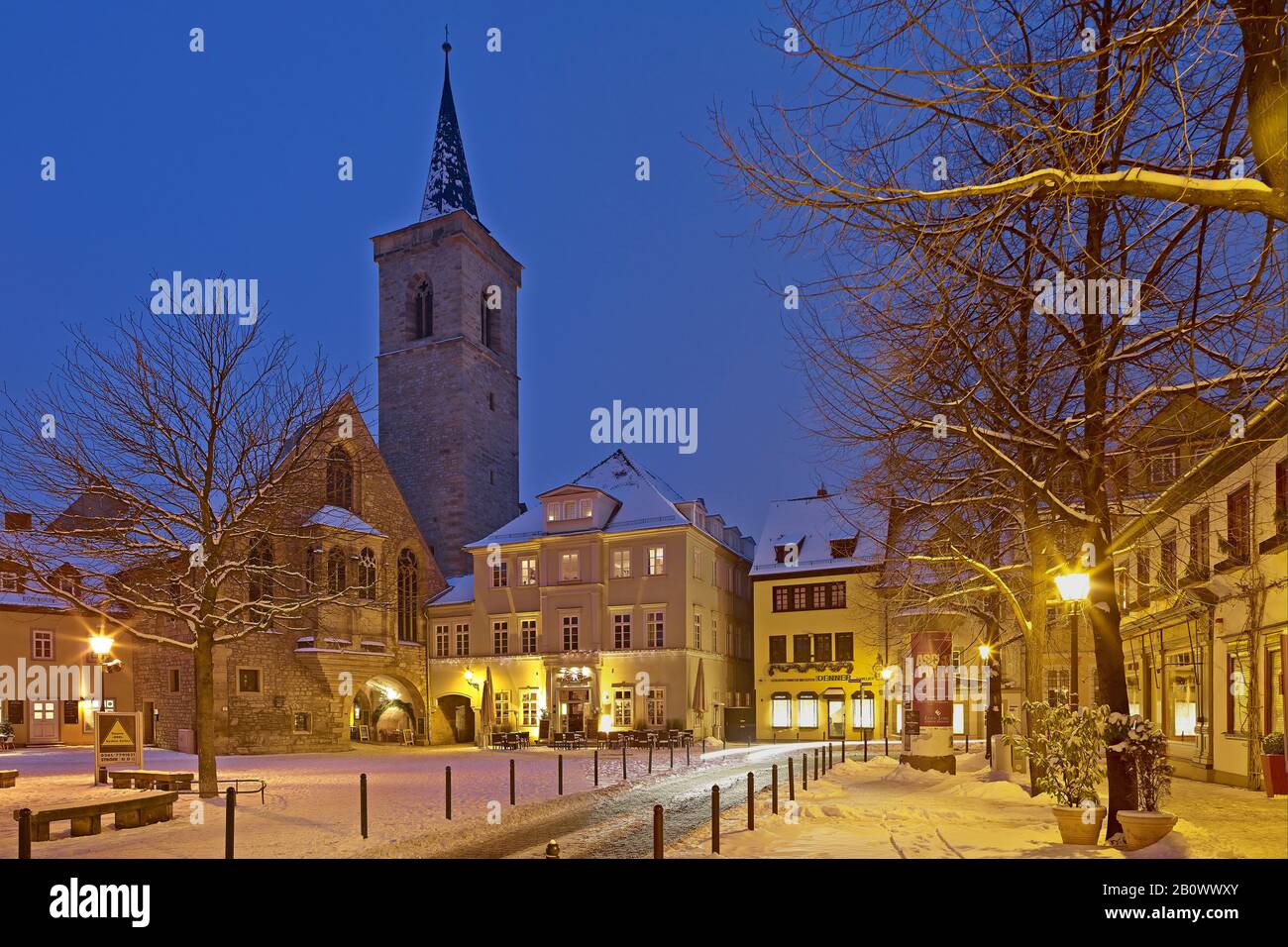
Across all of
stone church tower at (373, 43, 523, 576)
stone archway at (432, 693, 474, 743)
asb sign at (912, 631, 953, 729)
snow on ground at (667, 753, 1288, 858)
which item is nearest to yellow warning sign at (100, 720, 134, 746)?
snow on ground at (667, 753, 1288, 858)

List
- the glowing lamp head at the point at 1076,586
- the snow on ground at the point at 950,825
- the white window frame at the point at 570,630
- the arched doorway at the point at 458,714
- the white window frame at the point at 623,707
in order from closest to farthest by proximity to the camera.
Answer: the snow on ground at the point at 950,825 < the glowing lamp head at the point at 1076,586 < the white window frame at the point at 623,707 < the white window frame at the point at 570,630 < the arched doorway at the point at 458,714

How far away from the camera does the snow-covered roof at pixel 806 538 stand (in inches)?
1963

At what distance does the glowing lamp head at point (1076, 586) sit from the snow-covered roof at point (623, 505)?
107 ft

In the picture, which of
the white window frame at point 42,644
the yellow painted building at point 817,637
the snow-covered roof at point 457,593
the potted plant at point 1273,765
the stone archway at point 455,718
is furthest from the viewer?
the snow-covered roof at point 457,593

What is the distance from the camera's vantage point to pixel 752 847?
42.3 feet

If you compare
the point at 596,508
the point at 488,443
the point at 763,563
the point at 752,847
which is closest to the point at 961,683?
the point at 763,563

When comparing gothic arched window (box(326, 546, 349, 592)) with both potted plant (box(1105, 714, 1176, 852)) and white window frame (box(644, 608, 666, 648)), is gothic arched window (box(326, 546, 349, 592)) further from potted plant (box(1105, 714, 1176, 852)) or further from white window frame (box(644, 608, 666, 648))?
potted plant (box(1105, 714, 1176, 852))

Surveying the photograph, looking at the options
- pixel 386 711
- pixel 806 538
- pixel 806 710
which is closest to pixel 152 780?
pixel 386 711

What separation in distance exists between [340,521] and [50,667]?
1610cm

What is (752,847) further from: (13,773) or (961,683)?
(961,683)

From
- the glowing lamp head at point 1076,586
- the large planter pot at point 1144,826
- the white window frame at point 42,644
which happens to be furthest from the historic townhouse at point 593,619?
the large planter pot at point 1144,826

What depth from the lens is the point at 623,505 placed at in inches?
1897

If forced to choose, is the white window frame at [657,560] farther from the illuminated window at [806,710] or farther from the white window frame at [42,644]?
the white window frame at [42,644]
